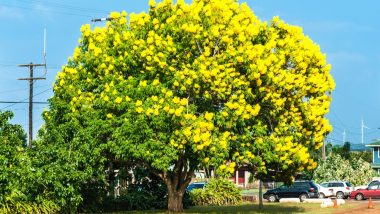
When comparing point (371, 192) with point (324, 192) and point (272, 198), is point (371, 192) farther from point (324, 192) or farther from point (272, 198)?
point (272, 198)

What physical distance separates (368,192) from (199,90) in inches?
1298

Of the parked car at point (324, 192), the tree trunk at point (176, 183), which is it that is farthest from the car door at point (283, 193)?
the tree trunk at point (176, 183)

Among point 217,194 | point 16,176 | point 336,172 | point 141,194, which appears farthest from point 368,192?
point 16,176

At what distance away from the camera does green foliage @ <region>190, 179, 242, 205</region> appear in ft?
147

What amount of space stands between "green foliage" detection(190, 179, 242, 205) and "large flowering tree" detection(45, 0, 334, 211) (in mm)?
13086

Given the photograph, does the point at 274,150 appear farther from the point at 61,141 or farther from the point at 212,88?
the point at 61,141

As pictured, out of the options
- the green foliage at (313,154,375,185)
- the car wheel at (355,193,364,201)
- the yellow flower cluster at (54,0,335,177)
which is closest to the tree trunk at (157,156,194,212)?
the yellow flower cluster at (54,0,335,177)

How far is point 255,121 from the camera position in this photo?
29562 millimetres

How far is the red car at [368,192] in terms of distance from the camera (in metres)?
57.1

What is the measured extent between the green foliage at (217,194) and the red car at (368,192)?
1505cm

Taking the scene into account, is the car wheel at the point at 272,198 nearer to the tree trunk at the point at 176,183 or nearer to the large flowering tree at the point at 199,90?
the tree trunk at the point at 176,183

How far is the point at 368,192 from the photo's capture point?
57.2 metres

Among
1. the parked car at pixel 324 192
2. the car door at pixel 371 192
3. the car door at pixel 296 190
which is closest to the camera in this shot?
the car door at pixel 296 190

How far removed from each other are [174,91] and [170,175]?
19.8ft
